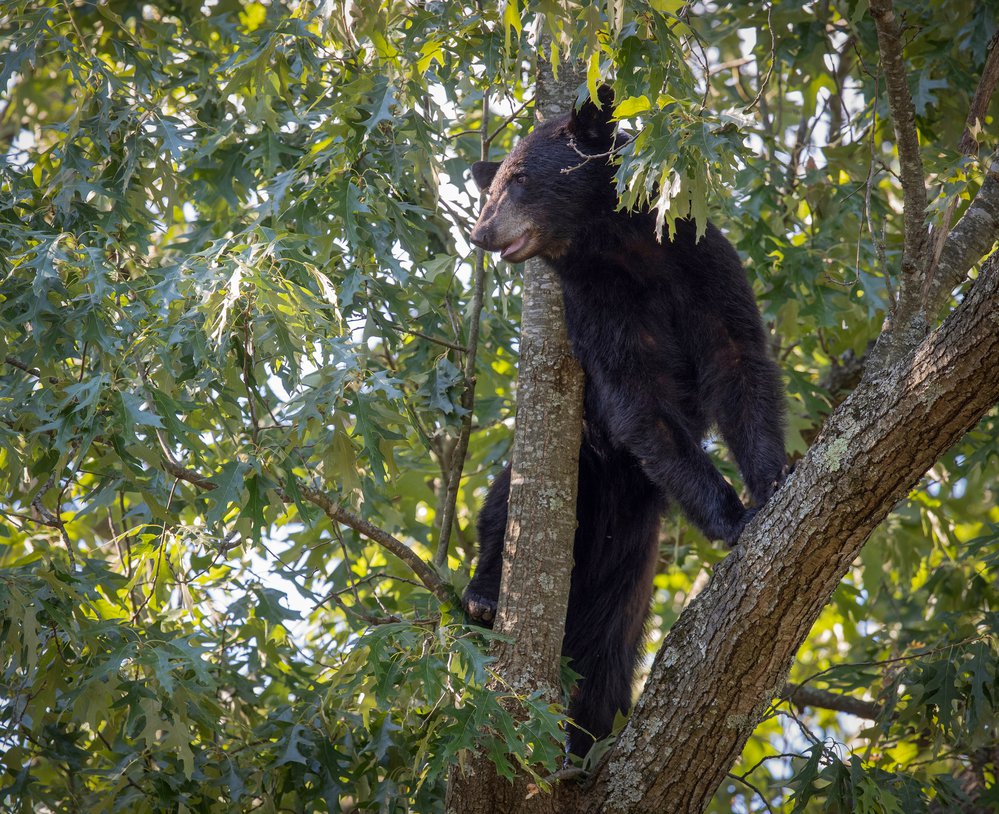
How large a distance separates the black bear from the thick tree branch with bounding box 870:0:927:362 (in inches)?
36.5

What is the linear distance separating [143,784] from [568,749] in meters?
1.87

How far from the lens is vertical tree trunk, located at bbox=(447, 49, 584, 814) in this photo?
338 centimetres

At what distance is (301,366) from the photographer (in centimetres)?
353

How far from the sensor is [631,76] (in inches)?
123

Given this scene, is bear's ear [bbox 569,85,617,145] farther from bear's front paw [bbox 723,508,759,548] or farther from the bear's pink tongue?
bear's front paw [bbox 723,508,759,548]

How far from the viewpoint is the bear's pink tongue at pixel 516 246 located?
14.2ft

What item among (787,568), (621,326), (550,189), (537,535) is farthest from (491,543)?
(787,568)

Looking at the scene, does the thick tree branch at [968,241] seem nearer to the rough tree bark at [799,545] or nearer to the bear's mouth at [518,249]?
the rough tree bark at [799,545]

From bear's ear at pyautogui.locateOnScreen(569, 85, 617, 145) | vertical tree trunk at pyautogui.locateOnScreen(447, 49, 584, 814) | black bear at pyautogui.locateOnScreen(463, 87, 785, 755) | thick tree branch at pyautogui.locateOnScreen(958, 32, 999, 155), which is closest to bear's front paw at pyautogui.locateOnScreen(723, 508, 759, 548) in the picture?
black bear at pyautogui.locateOnScreen(463, 87, 785, 755)

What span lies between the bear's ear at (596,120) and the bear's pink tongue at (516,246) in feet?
1.98

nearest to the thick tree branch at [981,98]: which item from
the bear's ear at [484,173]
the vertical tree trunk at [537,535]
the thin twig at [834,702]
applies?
the vertical tree trunk at [537,535]

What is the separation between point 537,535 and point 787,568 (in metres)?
0.99

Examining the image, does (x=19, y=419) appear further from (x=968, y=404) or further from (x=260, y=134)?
(x=968, y=404)

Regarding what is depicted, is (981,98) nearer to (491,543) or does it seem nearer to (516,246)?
(516,246)
